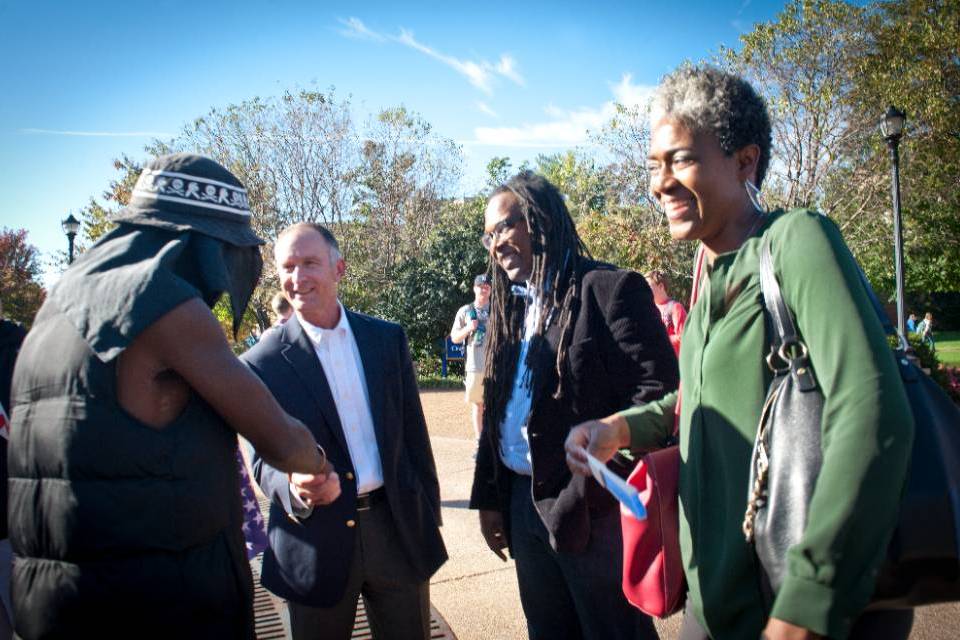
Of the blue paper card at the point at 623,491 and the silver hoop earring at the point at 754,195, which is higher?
the silver hoop earring at the point at 754,195

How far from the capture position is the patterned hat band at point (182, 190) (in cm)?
202

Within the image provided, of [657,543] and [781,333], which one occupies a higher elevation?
[781,333]

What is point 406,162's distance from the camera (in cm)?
2753

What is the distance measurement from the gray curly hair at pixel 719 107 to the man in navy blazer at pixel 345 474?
1.68 meters

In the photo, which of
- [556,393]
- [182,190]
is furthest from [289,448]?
[556,393]

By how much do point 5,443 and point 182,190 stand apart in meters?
A: 1.89

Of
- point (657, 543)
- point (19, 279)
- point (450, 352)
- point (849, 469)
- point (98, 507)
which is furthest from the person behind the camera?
point (19, 279)

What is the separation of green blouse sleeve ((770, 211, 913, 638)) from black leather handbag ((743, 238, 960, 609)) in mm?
41

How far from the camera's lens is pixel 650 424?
2209 millimetres

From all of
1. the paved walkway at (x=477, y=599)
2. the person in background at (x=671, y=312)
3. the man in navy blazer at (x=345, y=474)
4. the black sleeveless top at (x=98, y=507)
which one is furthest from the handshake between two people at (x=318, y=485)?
the person in background at (x=671, y=312)

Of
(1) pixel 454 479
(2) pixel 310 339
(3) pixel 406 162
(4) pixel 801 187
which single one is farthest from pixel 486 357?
(3) pixel 406 162

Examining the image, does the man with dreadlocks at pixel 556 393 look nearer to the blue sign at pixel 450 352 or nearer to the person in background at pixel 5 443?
the person in background at pixel 5 443

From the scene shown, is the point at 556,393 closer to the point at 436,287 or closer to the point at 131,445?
the point at 131,445

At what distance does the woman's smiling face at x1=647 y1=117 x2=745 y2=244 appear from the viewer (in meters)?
1.78
